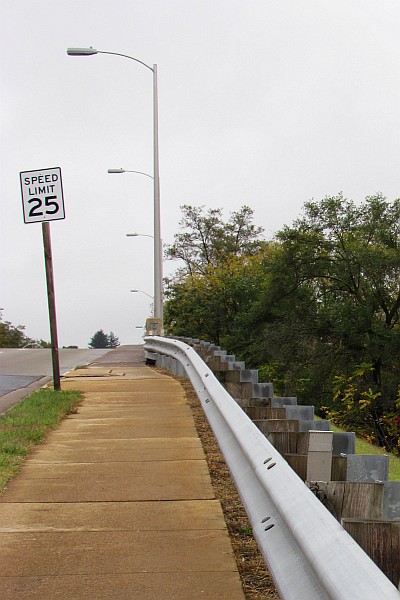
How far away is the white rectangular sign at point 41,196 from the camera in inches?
524

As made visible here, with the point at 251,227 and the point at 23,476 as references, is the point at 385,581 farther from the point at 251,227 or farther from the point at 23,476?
the point at 251,227

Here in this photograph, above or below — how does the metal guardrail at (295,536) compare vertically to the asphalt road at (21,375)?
above

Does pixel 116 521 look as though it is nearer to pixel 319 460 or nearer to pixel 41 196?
pixel 319 460

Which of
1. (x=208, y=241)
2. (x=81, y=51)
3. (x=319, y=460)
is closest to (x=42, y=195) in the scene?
(x=319, y=460)

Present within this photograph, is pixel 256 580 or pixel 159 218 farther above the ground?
pixel 159 218

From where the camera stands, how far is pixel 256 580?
14.4 feet

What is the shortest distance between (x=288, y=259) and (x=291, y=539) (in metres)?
30.6

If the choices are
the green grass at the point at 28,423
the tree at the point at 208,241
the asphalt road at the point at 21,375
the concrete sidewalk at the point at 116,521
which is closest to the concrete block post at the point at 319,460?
the concrete sidewalk at the point at 116,521

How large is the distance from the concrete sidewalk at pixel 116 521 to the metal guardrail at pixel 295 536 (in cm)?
51

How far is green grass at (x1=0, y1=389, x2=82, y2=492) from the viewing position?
730 cm

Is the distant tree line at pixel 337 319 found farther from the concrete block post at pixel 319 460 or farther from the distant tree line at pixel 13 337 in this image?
the distant tree line at pixel 13 337

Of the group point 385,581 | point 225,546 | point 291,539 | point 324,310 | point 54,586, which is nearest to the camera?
point 385,581

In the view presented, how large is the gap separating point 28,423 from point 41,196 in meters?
5.00

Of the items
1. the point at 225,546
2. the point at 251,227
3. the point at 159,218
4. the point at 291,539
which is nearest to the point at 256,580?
the point at 225,546
